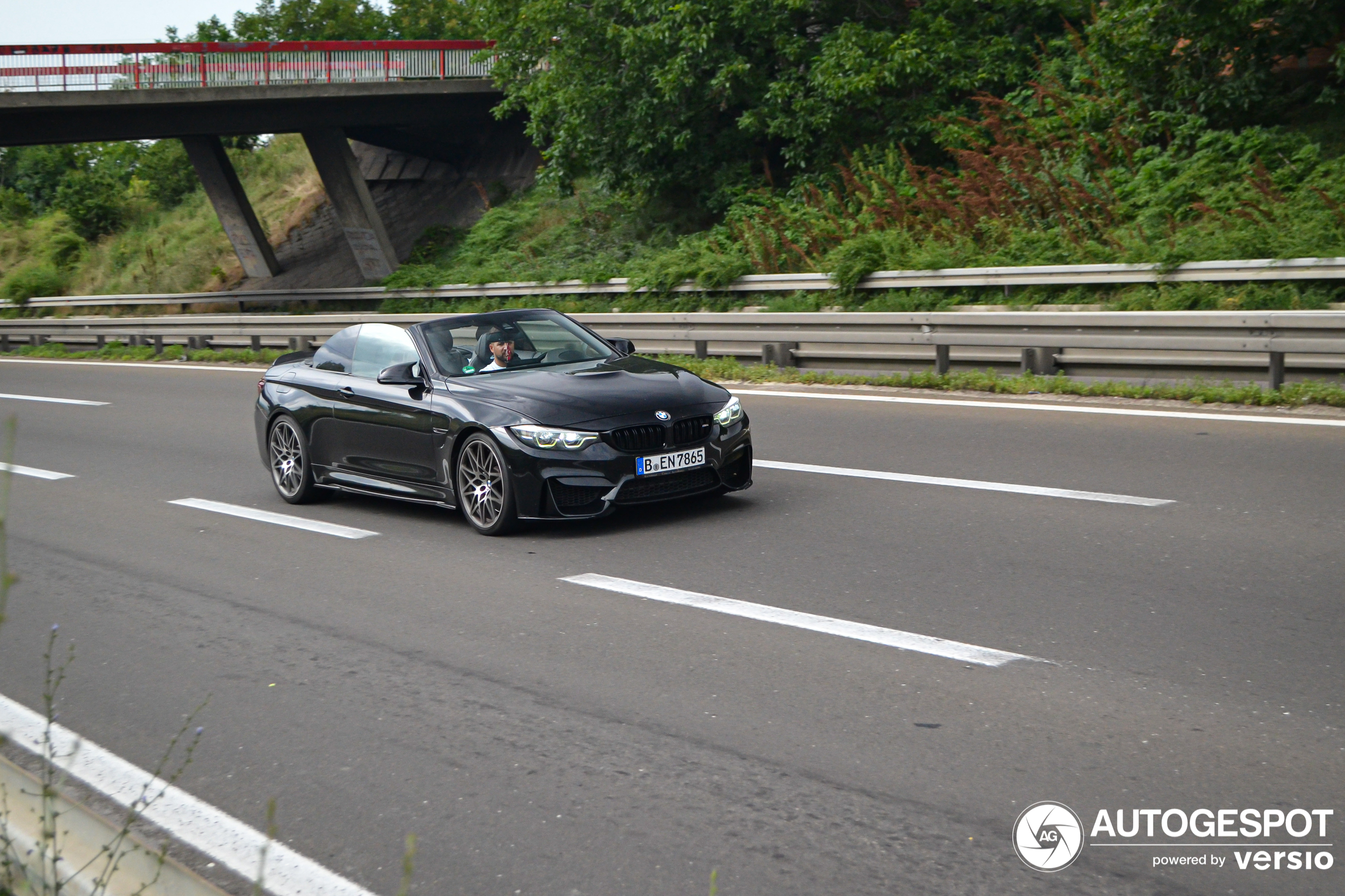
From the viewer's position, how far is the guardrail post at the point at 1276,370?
11633 millimetres

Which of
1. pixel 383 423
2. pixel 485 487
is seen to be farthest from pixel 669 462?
pixel 383 423

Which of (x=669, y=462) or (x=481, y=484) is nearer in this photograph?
(x=669, y=462)

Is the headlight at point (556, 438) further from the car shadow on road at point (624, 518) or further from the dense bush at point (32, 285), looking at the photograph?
the dense bush at point (32, 285)

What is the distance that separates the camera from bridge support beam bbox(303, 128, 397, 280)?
37125 mm

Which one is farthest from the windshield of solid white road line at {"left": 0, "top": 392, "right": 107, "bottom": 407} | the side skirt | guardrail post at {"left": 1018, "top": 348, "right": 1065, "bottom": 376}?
solid white road line at {"left": 0, "top": 392, "right": 107, "bottom": 407}

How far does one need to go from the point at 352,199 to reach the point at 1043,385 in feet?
90.8

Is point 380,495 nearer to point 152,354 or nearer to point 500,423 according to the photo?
point 500,423

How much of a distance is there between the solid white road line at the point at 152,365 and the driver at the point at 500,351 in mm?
14556

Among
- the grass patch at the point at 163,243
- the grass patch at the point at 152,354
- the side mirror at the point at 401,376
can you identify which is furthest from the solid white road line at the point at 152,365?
the side mirror at the point at 401,376

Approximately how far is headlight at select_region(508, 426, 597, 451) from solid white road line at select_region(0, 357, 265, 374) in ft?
52.0

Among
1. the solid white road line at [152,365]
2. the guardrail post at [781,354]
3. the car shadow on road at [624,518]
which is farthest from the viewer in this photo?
the solid white road line at [152,365]

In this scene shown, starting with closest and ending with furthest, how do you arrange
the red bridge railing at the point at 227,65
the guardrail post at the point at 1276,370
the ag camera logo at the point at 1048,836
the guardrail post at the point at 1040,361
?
the ag camera logo at the point at 1048,836
the guardrail post at the point at 1276,370
the guardrail post at the point at 1040,361
the red bridge railing at the point at 227,65

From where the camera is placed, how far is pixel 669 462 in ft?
27.7

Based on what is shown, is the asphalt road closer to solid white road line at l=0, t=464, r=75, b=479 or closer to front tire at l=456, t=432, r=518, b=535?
front tire at l=456, t=432, r=518, b=535
